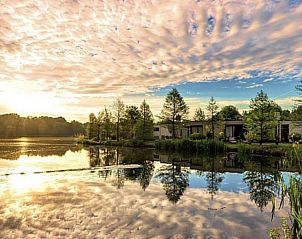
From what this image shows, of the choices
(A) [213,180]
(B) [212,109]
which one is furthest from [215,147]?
(A) [213,180]

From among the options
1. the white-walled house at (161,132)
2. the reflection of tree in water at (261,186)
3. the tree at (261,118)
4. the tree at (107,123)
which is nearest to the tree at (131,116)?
the tree at (107,123)

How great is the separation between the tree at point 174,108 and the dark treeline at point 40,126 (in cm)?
7067

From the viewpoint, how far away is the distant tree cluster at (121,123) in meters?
48.4

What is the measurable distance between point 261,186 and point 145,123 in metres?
35.9

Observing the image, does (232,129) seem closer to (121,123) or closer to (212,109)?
(212,109)

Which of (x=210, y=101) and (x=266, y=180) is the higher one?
(x=210, y=101)

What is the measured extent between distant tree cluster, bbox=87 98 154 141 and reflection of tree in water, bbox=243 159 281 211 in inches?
1248

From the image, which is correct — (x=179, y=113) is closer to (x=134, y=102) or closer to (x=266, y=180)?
(x=134, y=102)

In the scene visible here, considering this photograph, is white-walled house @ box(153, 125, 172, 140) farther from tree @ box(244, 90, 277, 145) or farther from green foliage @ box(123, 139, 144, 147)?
tree @ box(244, 90, 277, 145)

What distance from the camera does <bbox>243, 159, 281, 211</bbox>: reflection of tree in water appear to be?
10337 mm

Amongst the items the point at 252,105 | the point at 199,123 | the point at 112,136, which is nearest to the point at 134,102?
the point at 112,136

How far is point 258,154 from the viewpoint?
28297 mm

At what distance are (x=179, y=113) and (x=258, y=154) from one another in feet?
56.4

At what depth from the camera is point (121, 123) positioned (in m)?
54.8
